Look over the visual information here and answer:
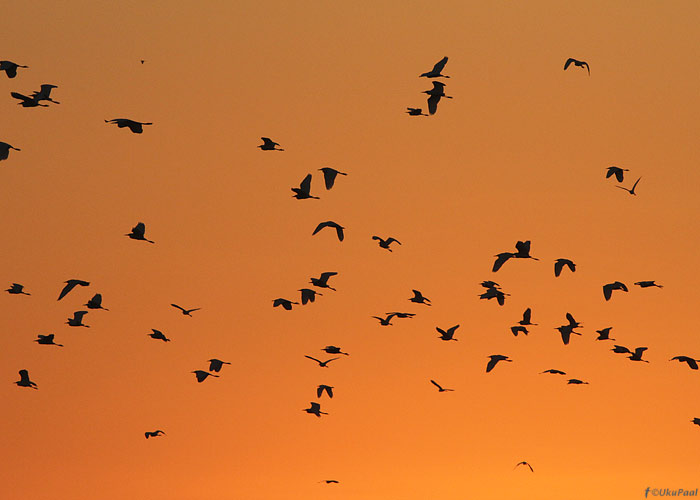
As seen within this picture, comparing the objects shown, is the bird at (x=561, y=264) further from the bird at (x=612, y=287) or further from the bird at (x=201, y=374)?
the bird at (x=201, y=374)

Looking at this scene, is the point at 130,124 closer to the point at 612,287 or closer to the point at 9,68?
the point at 9,68

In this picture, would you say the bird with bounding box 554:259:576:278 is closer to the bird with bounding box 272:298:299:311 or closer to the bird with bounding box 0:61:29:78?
the bird with bounding box 272:298:299:311

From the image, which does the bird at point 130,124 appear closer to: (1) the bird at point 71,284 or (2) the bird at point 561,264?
(1) the bird at point 71,284

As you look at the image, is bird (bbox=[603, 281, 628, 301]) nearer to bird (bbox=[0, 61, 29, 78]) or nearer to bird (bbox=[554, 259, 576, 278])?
bird (bbox=[554, 259, 576, 278])

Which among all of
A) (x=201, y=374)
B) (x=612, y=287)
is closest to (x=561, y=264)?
(x=612, y=287)

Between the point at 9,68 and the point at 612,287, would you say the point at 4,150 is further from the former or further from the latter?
the point at 612,287

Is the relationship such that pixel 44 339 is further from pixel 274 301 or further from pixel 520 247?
pixel 520 247

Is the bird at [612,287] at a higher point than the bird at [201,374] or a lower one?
higher

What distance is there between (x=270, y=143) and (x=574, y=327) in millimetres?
22169

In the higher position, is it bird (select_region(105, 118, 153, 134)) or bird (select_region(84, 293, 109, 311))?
bird (select_region(105, 118, 153, 134))

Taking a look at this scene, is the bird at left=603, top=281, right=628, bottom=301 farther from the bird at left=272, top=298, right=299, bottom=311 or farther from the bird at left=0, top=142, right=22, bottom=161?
the bird at left=0, top=142, right=22, bottom=161

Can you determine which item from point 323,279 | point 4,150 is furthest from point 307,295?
point 4,150

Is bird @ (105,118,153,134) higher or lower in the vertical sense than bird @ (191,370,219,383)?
higher

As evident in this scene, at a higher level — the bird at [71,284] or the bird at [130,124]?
the bird at [130,124]
